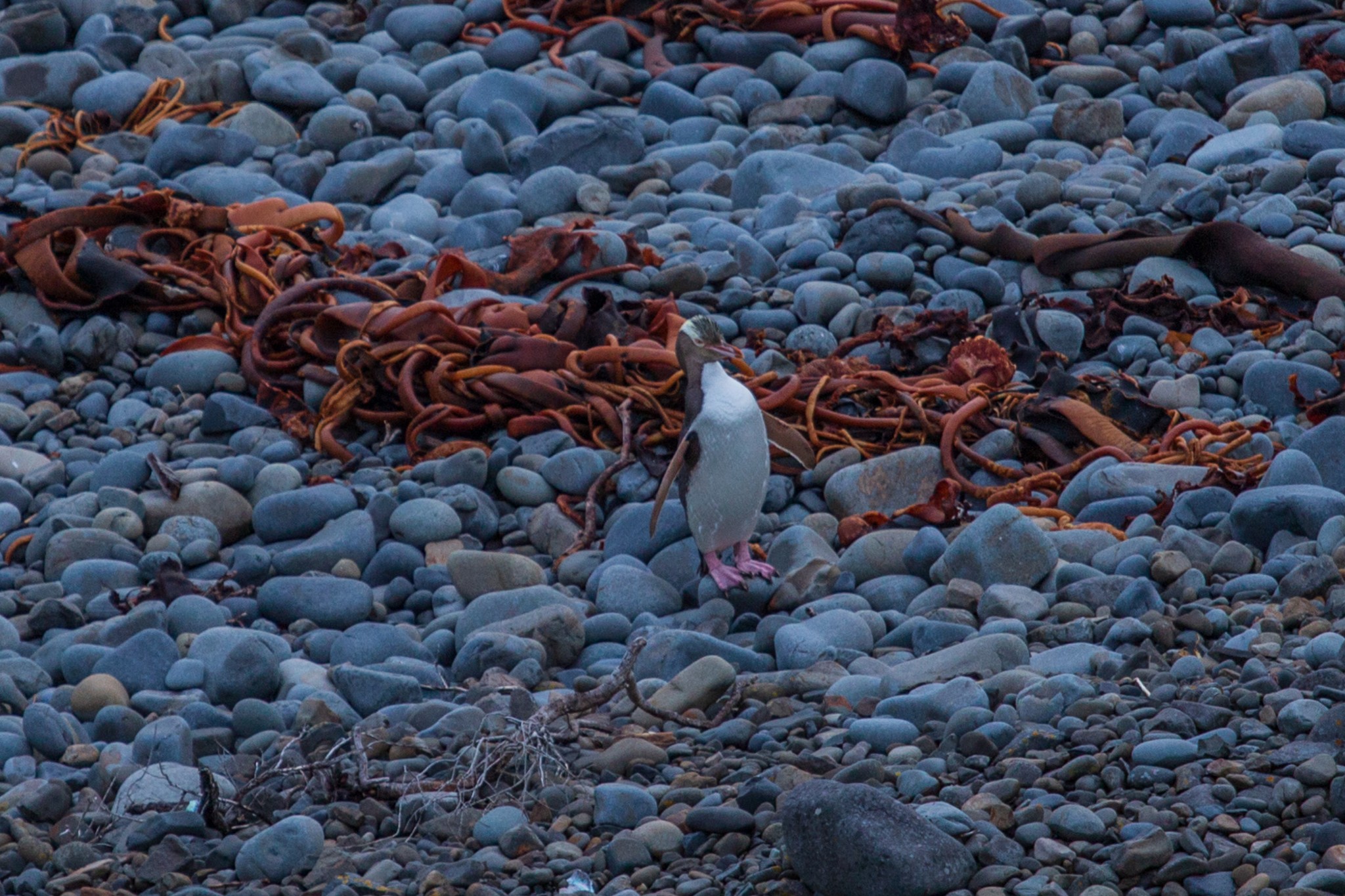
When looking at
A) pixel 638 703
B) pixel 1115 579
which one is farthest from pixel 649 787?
pixel 1115 579

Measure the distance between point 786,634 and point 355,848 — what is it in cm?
143

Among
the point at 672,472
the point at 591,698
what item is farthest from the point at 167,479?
the point at 591,698

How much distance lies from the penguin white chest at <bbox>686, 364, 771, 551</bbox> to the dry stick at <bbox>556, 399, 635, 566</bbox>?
596 millimetres

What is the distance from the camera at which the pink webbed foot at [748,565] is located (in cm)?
491

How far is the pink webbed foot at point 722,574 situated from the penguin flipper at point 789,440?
81cm

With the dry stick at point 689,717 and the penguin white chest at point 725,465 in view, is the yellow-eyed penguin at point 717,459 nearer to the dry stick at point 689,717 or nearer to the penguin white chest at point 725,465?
the penguin white chest at point 725,465

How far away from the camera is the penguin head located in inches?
194

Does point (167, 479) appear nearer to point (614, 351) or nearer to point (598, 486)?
point (598, 486)

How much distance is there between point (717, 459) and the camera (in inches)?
193

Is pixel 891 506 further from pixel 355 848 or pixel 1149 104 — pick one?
pixel 1149 104

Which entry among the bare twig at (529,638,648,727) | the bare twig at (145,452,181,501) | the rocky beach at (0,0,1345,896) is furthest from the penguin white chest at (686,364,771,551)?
the bare twig at (145,452,181,501)

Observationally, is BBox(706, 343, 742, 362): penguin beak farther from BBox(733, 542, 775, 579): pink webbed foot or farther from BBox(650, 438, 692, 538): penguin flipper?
BBox(733, 542, 775, 579): pink webbed foot

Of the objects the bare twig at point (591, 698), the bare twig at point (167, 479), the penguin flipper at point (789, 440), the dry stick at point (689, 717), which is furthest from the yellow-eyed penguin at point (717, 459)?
the bare twig at point (167, 479)

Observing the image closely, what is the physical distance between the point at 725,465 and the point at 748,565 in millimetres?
339
